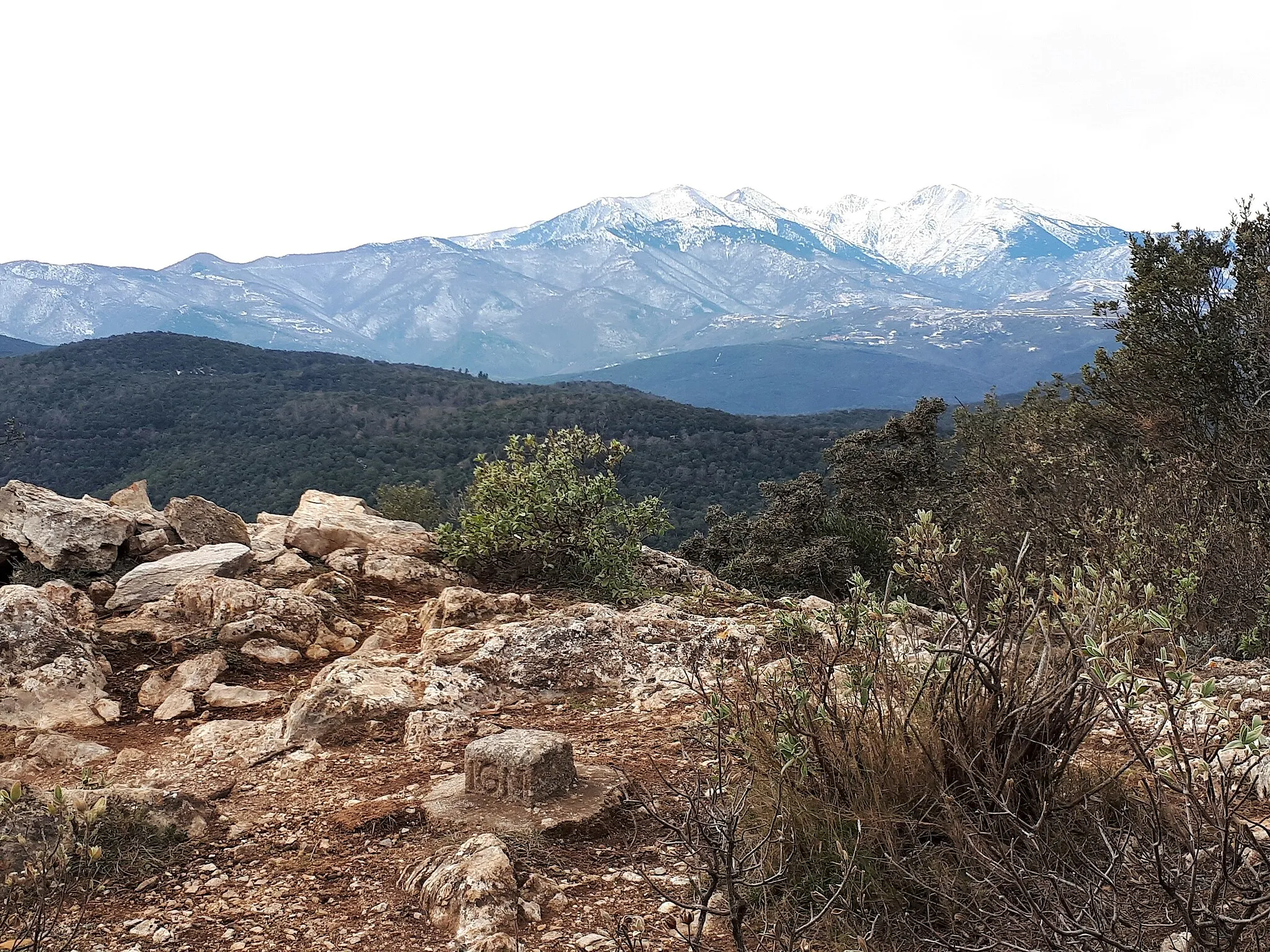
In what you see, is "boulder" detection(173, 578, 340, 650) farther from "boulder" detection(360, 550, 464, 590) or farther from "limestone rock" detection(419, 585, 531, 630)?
"boulder" detection(360, 550, 464, 590)

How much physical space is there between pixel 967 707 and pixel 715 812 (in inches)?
→ 54.4

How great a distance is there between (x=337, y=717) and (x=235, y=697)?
4.25ft

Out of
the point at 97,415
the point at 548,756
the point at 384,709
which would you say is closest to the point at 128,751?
the point at 384,709

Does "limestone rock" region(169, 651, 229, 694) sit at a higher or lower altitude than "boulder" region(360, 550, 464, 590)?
lower

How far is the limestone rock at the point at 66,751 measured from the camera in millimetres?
5047

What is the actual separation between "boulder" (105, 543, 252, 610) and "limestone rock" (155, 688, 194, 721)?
221 cm

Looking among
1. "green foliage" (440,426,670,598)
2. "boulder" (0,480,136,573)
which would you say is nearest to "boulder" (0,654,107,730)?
"boulder" (0,480,136,573)

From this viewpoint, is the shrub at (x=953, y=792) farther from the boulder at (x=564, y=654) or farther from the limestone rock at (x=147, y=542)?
the limestone rock at (x=147, y=542)

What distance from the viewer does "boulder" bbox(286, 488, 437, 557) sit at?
991 cm

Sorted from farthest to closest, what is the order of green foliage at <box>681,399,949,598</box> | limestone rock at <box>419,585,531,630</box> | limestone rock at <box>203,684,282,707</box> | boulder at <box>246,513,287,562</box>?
green foliage at <box>681,399,949,598</box>
boulder at <box>246,513,287,562</box>
limestone rock at <box>419,585,531,630</box>
limestone rock at <box>203,684,282,707</box>

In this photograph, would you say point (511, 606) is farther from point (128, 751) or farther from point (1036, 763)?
point (1036, 763)

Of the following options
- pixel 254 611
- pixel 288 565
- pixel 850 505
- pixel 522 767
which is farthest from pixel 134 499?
pixel 850 505

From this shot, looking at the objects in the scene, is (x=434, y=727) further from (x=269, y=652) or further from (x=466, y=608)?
(x=269, y=652)

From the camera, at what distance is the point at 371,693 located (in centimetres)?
560
